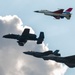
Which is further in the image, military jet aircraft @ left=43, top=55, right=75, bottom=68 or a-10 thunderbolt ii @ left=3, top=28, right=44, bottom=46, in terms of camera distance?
a-10 thunderbolt ii @ left=3, top=28, right=44, bottom=46

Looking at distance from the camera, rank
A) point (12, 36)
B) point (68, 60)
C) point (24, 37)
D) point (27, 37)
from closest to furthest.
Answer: point (68, 60)
point (27, 37)
point (24, 37)
point (12, 36)

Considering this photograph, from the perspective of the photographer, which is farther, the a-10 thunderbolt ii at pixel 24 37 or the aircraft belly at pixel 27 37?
the a-10 thunderbolt ii at pixel 24 37

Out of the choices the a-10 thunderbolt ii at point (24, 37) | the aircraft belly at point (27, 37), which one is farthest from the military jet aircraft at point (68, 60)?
the a-10 thunderbolt ii at point (24, 37)

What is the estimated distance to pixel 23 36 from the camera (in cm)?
19588

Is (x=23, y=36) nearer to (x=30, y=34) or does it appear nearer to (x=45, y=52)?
(x=30, y=34)

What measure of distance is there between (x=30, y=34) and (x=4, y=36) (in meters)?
15.0

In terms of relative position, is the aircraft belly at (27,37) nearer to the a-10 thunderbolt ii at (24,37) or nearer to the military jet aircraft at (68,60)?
the a-10 thunderbolt ii at (24,37)

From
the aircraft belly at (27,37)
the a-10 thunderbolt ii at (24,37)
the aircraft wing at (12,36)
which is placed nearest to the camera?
the aircraft belly at (27,37)

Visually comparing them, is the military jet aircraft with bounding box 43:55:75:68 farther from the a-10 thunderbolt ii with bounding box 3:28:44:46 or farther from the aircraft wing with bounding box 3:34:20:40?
the aircraft wing with bounding box 3:34:20:40

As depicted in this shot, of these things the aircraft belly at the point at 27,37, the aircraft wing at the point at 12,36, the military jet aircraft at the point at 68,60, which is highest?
the aircraft wing at the point at 12,36

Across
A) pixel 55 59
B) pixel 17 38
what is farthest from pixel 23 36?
pixel 55 59

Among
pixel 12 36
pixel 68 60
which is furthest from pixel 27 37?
pixel 68 60

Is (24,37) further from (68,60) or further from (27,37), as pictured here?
(68,60)

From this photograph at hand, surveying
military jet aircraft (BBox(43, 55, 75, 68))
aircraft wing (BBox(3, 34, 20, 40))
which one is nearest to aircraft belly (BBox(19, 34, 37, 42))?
aircraft wing (BBox(3, 34, 20, 40))
